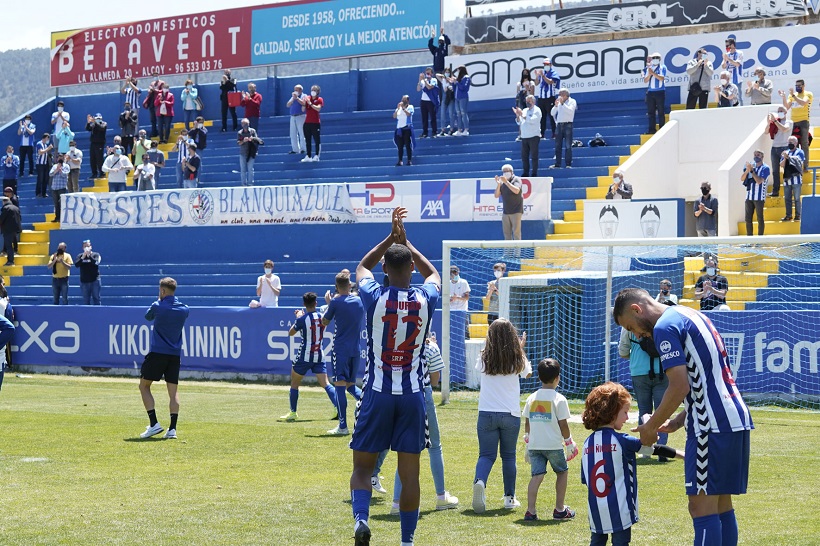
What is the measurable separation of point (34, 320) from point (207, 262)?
15.4 ft

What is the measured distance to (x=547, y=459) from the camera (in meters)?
9.88

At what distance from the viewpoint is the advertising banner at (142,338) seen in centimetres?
2409

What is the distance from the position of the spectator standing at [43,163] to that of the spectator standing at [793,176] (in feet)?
72.0

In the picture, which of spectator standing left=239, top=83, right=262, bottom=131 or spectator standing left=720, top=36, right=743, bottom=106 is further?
spectator standing left=239, top=83, right=262, bottom=131

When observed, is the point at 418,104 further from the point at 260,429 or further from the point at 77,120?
the point at 260,429

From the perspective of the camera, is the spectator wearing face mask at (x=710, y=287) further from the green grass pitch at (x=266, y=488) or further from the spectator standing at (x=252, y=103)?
the spectator standing at (x=252, y=103)

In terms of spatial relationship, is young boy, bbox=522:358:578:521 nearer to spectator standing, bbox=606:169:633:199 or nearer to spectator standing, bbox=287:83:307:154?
spectator standing, bbox=606:169:633:199

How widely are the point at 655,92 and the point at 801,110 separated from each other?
395cm

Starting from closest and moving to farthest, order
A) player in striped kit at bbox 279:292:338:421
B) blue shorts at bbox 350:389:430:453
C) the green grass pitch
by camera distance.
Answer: blue shorts at bbox 350:389:430:453 < the green grass pitch < player in striped kit at bbox 279:292:338:421

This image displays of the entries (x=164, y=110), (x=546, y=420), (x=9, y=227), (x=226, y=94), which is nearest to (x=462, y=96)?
(x=226, y=94)

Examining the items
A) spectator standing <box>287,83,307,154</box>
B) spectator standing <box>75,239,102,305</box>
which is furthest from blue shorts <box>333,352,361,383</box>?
spectator standing <box>287,83,307,154</box>

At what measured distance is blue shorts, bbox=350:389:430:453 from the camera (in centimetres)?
802

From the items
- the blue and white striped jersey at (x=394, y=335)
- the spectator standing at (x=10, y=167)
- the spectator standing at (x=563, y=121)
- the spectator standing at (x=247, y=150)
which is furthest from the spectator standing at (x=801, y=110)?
the spectator standing at (x=10, y=167)

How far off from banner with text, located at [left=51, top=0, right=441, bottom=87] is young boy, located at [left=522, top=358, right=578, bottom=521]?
26.4 metres
